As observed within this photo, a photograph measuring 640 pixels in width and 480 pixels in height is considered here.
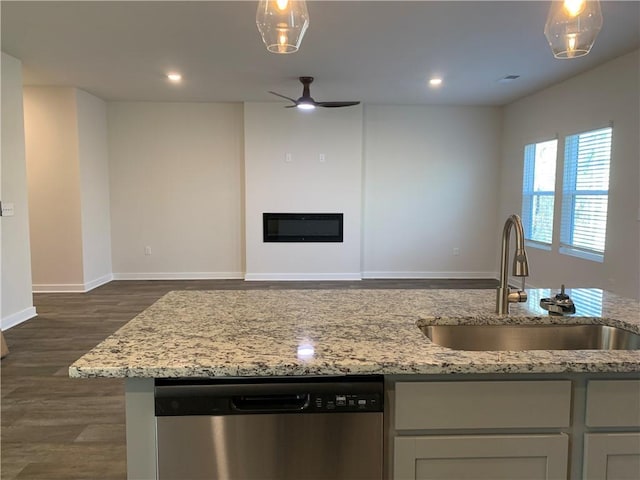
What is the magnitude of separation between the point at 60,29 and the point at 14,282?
7.92 ft

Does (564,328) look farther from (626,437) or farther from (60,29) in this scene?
(60,29)

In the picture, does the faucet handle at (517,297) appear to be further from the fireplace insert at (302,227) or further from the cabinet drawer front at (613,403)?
the fireplace insert at (302,227)

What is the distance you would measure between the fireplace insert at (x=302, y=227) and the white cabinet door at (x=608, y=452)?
5.57m

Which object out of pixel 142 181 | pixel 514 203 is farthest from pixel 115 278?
pixel 514 203

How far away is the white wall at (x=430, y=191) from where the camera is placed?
6785mm

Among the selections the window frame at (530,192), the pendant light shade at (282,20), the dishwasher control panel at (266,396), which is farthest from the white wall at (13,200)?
the window frame at (530,192)

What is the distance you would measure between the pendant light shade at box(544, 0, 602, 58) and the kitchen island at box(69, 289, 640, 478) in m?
1.03

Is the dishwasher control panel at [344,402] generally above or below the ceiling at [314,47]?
below

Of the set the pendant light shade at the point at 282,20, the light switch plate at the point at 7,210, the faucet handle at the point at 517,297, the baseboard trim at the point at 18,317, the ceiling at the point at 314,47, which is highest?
the ceiling at the point at 314,47

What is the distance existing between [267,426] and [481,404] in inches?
21.9

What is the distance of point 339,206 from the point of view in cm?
667

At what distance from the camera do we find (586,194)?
4777 mm

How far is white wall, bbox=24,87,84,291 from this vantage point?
5652mm

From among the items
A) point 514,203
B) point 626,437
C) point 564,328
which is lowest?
point 626,437
